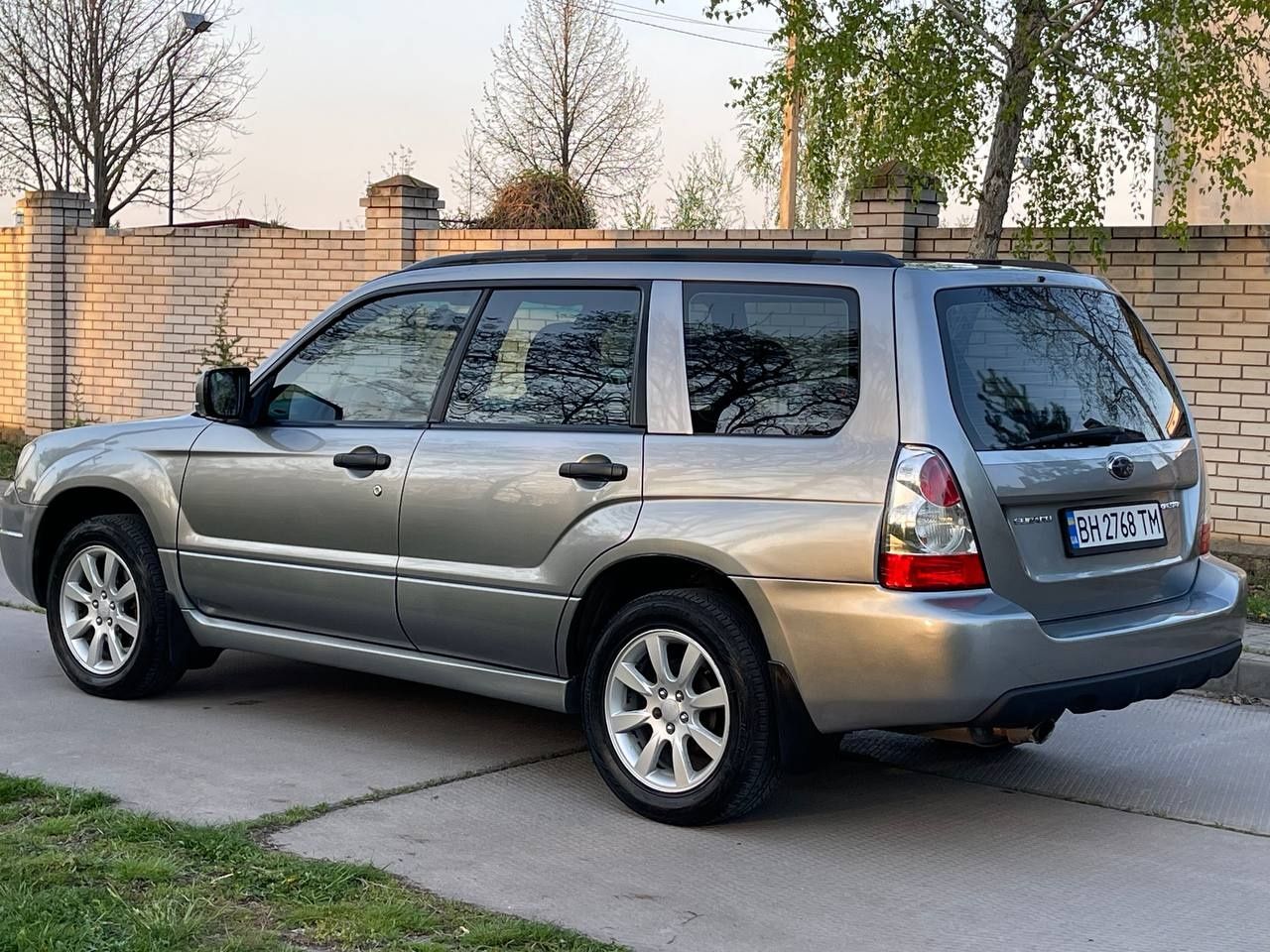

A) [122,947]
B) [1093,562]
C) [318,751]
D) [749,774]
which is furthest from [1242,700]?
[122,947]

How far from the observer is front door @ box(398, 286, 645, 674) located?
5.25 meters

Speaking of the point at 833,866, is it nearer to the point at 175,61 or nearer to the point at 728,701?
the point at 728,701

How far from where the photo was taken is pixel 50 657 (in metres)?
7.46

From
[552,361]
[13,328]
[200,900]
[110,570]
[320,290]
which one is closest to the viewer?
[200,900]

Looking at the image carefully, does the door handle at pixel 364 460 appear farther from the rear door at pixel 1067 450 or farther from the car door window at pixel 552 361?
the rear door at pixel 1067 450

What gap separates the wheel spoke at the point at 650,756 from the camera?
514 centimetres

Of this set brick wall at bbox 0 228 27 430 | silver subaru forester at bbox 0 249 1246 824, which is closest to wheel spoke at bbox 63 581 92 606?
silver subaru forester at bbox 0 249 1246 824

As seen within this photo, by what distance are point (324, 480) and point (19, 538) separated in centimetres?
180

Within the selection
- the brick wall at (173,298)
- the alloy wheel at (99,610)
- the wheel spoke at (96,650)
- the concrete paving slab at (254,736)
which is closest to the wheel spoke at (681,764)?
the concrete paving slab at (254,736)

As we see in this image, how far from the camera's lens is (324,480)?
5.89 meters

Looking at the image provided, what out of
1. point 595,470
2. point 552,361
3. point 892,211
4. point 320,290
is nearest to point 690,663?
point 595,470

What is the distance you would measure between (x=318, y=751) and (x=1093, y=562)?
2.76 m

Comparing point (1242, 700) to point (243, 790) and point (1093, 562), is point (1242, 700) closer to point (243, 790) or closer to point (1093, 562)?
point (1093, 562)

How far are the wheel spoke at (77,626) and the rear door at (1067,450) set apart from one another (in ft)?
12.3
